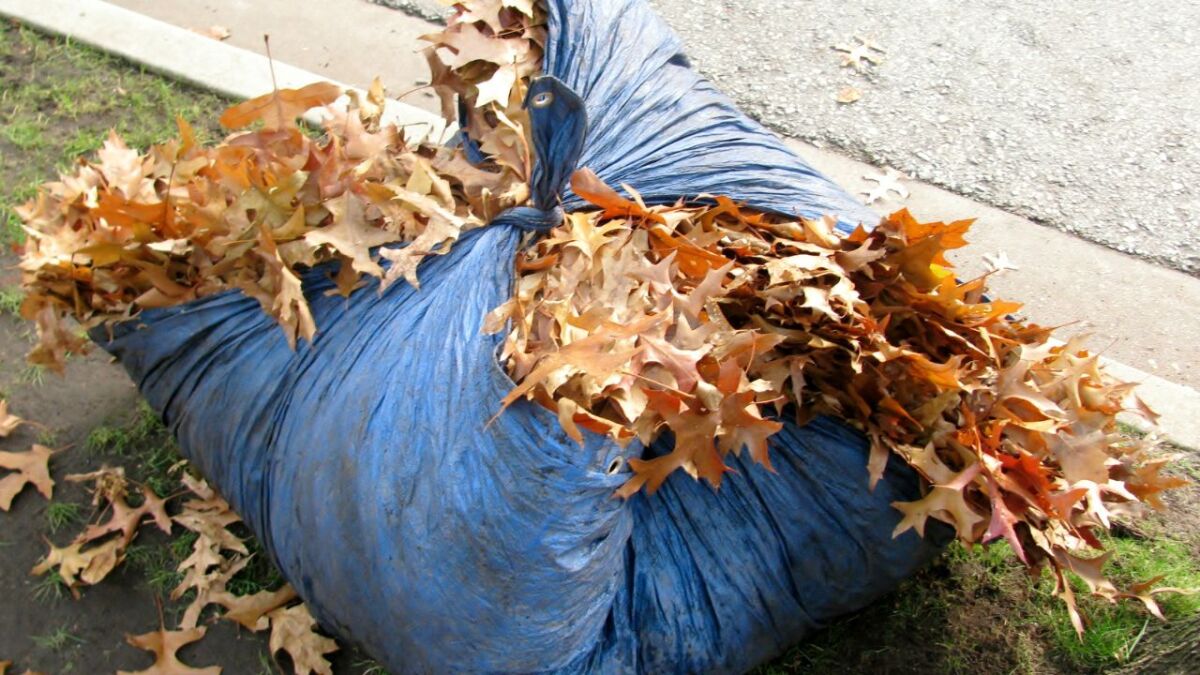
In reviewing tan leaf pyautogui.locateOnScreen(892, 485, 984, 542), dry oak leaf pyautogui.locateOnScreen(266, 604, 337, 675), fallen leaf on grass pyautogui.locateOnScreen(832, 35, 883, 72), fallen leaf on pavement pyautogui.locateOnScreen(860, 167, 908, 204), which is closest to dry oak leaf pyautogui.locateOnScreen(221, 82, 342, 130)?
dry oak leaf pyautogui.locateOnScreen(266, 604, 337, 675)

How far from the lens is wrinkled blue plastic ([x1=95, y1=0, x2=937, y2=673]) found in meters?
1.48

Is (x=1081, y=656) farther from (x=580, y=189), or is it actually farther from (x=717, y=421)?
(x=580, y=189)

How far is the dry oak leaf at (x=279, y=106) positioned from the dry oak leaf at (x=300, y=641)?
1.00 m

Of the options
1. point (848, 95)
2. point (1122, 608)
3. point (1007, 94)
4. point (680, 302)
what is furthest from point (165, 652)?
point (1007, 94)

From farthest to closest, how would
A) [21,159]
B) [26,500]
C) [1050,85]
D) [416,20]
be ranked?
1. [416,20]
2. [1050,85]
3. [21,159]
4. [26,500]

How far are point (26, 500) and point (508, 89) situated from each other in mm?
1520

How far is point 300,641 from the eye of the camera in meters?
1.98

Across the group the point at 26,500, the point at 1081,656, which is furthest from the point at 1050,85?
the point at 26,500

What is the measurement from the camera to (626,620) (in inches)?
67.4

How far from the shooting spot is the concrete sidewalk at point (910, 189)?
2588 mm

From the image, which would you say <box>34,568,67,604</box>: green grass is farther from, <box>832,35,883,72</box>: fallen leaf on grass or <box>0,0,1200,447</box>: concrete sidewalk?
<box>832,35,883,72</box>: fallen leaf on grass

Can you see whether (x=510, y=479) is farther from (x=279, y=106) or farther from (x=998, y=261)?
(x=998, y=261)

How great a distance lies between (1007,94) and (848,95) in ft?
1.86

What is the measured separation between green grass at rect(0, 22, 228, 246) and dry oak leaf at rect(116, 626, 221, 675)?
152cm
